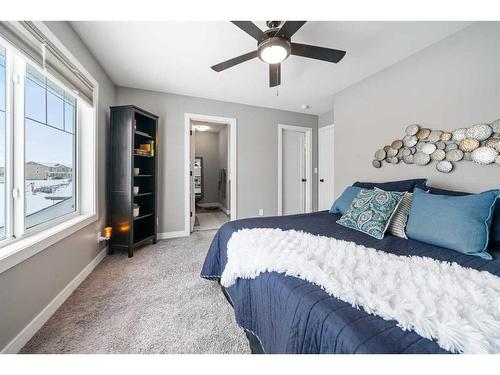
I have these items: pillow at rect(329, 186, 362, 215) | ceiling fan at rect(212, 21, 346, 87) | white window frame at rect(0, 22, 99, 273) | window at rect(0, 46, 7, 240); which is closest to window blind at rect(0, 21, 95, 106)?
white window frame at rect(0, 22, 99, 273)

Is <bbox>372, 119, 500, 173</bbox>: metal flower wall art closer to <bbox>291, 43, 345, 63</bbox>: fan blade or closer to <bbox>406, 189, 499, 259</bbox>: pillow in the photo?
<bbox>406, 189, 499, 259</bbox>: pillow

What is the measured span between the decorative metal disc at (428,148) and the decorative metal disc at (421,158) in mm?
33

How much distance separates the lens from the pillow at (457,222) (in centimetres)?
112

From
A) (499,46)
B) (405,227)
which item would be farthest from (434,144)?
(405,227)

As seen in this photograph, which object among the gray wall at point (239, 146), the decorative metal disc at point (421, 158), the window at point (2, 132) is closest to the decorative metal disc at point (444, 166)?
the decorative metal disc at point (421, 158)

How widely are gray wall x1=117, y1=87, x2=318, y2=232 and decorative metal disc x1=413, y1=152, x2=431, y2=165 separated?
7.13 ft

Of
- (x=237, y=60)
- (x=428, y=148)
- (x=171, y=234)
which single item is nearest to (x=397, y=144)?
(x=428, y=148)

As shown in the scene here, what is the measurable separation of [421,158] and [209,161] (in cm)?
543

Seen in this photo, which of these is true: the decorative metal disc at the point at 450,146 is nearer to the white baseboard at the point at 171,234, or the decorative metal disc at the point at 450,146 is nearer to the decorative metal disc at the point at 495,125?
the decorative metal disc at the point at 495,125

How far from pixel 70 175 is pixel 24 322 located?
4.32ft

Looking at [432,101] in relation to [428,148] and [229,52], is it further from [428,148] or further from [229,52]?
[229,52]

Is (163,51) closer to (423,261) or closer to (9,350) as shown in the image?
(9,350)

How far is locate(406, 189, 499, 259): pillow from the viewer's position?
3.67 feet

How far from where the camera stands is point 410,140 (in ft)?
6.98
